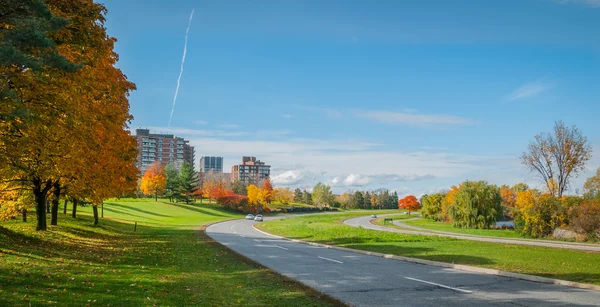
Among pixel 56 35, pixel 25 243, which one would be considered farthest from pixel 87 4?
pixel 25 243

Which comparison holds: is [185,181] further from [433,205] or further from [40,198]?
[40,198]

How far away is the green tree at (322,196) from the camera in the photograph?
155 m

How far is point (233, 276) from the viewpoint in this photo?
1383cm

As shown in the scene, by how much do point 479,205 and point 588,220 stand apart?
20.1 m

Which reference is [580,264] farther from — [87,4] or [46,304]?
[87,4]

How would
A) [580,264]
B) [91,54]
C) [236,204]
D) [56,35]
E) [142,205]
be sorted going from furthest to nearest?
[236,204] < [142,205] < [580,264] < [91,54] < [56,35]

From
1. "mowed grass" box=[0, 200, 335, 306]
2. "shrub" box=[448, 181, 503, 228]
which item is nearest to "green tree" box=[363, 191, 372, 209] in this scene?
"shrub" box=[448, 181, 503, 228]

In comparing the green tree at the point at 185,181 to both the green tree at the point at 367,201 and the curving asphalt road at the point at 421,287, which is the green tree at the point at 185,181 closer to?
the green tree at the point at 367,201

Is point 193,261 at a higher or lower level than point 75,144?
lower

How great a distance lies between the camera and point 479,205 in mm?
58406

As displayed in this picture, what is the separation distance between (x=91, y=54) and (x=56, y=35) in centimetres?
230

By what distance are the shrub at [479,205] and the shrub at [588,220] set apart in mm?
18058

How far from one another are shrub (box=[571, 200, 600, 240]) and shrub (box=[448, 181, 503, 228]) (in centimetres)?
1806

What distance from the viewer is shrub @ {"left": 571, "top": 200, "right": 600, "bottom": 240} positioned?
125 feet
